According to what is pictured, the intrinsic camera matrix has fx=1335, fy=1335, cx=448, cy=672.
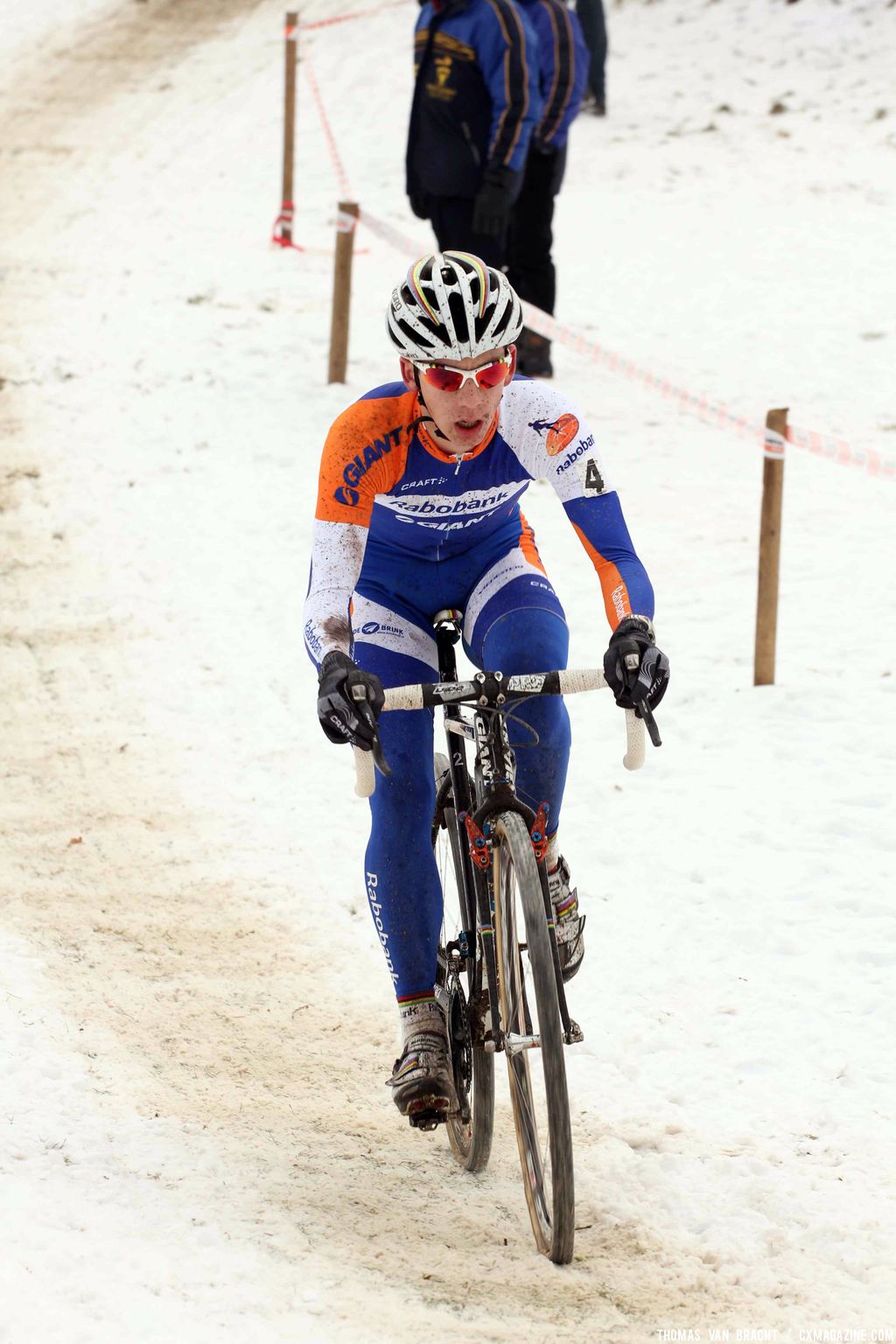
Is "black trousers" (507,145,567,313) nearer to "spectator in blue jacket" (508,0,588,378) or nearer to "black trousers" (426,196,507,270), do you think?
"spectator in blue jacket" (508,0,588,378)

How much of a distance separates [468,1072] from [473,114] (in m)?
6.97

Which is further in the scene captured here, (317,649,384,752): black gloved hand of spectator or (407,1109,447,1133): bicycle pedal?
(407,1109,447,1133): bicycle pedal

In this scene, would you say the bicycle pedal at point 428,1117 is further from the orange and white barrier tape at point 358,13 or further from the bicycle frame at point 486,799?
the orange and white barrier tape at point 358,13

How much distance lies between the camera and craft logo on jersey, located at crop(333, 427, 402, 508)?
12.0 feet

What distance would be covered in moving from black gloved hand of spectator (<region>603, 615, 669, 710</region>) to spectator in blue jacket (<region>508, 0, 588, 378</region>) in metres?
6.54

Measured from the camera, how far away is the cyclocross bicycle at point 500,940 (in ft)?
10.1

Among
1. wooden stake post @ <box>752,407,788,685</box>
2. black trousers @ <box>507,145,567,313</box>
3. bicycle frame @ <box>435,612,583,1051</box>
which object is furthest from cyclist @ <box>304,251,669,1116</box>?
black trousers @ <box>507,145,567,313</box>

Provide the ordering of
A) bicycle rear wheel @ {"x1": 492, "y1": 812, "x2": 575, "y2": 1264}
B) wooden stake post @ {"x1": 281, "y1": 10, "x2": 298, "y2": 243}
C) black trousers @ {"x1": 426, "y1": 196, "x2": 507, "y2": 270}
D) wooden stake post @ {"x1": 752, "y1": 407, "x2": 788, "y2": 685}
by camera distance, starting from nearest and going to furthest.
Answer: bicycle rear wheel @ {"x1": 492, "y1": 812, "x2": 575, "y2": 1264} → wooden stake post @ {"x1": 752, "y1": 407, "x2": 788, "y2": 685} → black trousers @ {"x1": 426, "y1": 196, "x2": 507, "y2": 270} → wooden stake post @ {"x1": 281, "y1": 10, "x2": 298, "y2": 243}

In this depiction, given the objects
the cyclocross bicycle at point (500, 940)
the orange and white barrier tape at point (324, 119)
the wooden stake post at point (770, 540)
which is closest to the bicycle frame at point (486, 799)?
the cyclocross bicycle at point (500, 940)

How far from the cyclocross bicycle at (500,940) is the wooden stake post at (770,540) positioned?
113 inches

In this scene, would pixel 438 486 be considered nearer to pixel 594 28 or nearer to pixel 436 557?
pixel 436 557

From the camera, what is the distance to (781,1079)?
13.6 ft

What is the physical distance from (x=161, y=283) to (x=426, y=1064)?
10.0 metres

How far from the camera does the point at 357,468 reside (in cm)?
366
